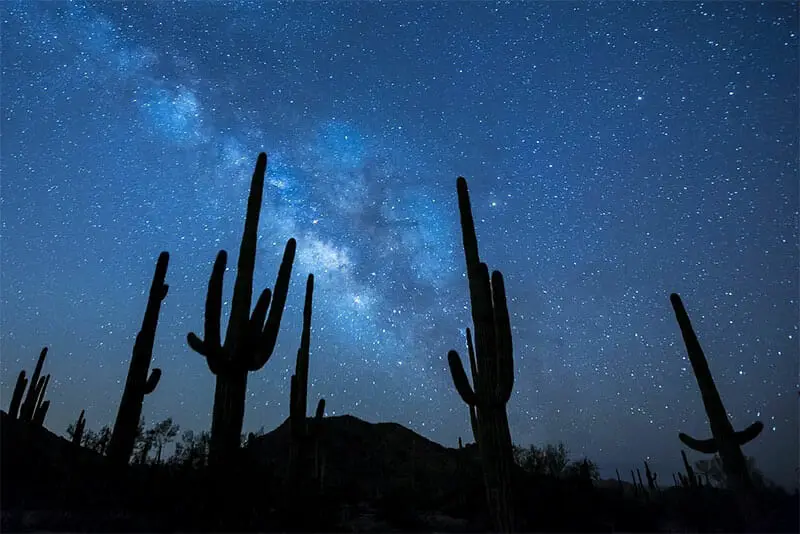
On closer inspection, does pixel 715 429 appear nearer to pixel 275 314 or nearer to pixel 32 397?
pixel 275 314

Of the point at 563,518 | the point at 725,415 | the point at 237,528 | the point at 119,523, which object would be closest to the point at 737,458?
the point at 725,415

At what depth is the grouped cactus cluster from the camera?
7.66 m

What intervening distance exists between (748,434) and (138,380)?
45.6ft

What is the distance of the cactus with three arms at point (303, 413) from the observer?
11.3 m

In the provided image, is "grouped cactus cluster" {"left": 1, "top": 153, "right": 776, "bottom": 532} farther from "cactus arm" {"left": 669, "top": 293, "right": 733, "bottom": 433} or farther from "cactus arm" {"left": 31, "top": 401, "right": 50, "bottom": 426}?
"cactus arm" {"left": 31, "top": 401, "right": 50, "bottom": 426}

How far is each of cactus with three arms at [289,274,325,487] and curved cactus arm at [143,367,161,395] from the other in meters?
3.08

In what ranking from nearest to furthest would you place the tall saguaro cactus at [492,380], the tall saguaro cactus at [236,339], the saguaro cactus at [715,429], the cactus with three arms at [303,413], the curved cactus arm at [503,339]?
the tall saguaro cactus at [492,380]
the tall saguaro cactus at [236,339]
the curved cactus arm at [503,339]
the saguaro cactus at [715,429]
the cactus with three arms at [303,413]

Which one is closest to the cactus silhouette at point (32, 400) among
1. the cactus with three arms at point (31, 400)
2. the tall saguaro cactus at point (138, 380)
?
the cactus with three arms at point (31, 400)

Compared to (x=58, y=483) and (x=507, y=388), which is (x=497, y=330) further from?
(x=58, y=483)

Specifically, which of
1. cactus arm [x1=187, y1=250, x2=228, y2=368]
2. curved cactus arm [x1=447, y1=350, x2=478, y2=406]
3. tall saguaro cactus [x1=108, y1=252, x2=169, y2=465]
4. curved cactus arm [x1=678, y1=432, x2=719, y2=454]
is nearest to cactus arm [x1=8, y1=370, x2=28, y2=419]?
tall saguaro cactus [x1=108, y1=252, x2=169, y2=465]

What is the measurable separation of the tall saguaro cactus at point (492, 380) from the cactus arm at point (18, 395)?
55.7ft

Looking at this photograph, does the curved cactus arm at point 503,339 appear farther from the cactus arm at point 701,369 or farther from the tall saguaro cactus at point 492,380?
the cactus arm at point 701,369

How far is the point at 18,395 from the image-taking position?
17062 millimetres

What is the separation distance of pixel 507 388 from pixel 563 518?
9.46 feet
